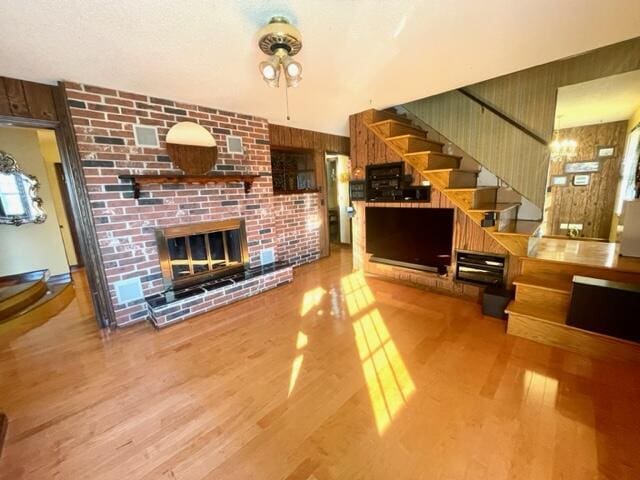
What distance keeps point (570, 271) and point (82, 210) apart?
4632 mm

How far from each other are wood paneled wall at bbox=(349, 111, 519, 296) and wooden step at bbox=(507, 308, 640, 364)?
25.5 inches

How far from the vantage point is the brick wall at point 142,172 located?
2393mm

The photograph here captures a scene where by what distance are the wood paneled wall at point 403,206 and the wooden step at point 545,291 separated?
0.88 feet

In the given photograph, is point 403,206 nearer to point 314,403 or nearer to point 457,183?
point 457,183

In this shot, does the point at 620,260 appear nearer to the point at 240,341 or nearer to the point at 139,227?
the point at 240,341

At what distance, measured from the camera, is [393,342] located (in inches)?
→ 88.2

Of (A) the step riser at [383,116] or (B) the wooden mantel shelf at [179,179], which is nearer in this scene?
(B) the wooden mantel shelf at [179,179]

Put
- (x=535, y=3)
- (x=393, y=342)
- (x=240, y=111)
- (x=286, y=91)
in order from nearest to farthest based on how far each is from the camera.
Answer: (x=535, y=3) → (x=393, y=342) → (x=286, y=91) → (x=240, y=111)

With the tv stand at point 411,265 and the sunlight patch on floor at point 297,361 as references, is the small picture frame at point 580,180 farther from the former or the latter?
the sunlight patch on floor at point 297,361

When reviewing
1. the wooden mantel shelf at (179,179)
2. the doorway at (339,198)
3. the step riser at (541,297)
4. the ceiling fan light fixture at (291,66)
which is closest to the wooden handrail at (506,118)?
the step riser at (541,297)

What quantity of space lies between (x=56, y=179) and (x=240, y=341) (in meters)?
5.40

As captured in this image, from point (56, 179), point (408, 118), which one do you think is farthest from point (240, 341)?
point (56, 179)

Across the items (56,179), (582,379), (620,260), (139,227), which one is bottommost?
(582,379)

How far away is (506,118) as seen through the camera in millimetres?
3111
